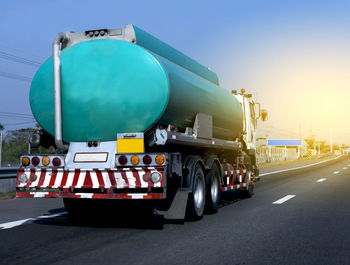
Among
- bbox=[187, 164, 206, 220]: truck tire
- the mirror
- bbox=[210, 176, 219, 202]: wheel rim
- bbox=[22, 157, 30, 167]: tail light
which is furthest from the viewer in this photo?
the mirror

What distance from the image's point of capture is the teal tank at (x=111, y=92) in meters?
7.38

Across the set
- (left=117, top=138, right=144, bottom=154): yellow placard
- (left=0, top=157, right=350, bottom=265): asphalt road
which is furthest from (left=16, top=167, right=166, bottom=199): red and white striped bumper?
(left=0, top=157, right=350, bottom=265): asphalt road

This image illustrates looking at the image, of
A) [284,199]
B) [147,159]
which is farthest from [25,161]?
[284,199]

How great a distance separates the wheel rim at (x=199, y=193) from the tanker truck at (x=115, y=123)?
0.06 ft

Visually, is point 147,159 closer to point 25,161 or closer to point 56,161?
point 56,161

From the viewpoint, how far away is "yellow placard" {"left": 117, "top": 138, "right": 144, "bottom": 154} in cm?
733

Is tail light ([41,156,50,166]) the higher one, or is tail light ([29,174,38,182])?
tail light ([41,156,50,166])

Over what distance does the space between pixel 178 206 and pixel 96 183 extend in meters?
1.47

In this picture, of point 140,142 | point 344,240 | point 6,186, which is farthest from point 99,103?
point 6,186

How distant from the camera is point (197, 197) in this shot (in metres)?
8.55

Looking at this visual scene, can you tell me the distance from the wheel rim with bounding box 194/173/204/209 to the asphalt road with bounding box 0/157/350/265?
322 millimetres

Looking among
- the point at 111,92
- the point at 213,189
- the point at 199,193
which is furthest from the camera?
the point at 213,189

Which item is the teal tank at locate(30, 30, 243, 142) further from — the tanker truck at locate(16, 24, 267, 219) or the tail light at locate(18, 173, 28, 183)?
the tail light at locate(18, 173, 28, 183)

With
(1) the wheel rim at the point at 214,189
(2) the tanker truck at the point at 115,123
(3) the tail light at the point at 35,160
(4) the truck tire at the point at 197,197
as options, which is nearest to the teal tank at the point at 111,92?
(2) the tanker truck at the point at 115,123
